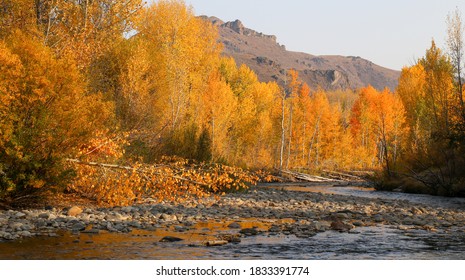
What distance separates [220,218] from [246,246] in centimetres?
401

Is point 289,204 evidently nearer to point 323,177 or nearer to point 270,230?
point 270,230

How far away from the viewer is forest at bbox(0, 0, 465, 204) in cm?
1239

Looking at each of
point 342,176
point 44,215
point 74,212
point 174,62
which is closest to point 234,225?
point 74,212

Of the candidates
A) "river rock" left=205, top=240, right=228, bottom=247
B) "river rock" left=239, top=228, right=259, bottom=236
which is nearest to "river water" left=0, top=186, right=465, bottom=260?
"river rock" left=205, top=240, right=228, bottom=247

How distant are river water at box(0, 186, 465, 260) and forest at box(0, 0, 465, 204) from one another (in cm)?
261

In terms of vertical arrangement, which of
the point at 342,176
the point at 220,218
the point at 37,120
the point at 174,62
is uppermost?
the point at 174,62

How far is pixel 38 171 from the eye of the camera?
12.5 m

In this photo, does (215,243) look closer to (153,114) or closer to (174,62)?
(153,114)

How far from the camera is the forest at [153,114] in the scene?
12.4m

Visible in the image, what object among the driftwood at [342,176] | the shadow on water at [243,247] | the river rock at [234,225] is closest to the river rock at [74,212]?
the shadow on water at [243,247]

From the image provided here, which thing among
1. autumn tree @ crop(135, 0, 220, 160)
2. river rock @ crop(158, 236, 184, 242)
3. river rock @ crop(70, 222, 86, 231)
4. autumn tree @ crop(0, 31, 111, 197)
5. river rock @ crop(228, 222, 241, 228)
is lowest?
river rock @ crop(228, 222, 241, 228)

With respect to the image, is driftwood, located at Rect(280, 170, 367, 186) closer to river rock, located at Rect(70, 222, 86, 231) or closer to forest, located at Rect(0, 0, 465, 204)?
forest, located at Rect(0, 0, 465, 204)

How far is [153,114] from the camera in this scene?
27.0 m
